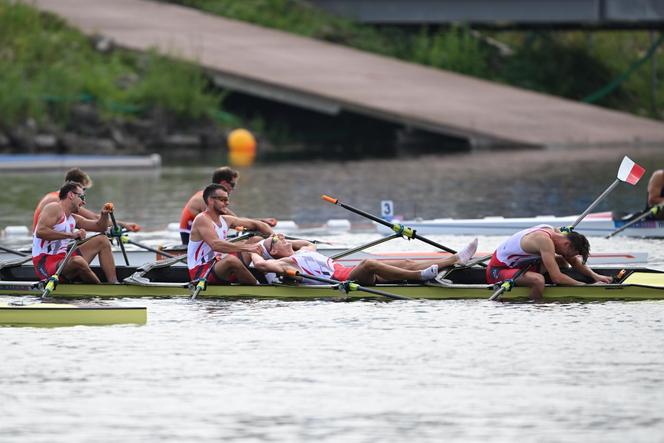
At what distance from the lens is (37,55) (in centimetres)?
4238

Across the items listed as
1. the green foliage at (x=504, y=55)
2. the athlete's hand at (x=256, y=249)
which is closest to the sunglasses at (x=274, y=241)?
the athlete's hand at (x=256, y=249)

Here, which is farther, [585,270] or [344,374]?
[585,270]

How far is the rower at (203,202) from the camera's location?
701 inches

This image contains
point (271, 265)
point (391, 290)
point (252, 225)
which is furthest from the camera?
point (252, 225)

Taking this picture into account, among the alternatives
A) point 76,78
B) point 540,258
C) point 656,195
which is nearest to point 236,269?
point 540,258

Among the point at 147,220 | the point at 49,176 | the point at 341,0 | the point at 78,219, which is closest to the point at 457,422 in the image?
the point at 78,219

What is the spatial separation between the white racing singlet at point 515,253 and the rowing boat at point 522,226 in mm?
6955

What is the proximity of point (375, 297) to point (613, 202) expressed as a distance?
1348 centimetres

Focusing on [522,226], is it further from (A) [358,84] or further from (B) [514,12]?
(B) [514,12]

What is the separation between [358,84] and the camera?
42.8 m

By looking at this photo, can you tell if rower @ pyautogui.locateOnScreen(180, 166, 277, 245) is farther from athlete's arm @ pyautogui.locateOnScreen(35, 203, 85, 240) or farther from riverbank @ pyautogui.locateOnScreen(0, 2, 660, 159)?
riverbank @ pyautogui.locateOnScreen(0, 2, 660, 159)

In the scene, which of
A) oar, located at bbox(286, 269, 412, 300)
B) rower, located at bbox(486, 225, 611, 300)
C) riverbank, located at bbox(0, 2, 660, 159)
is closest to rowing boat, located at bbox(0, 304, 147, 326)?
oar, located at bbox(286, 269, 412, 300)

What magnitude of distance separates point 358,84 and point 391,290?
26.8 meters

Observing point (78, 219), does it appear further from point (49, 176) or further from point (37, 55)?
point (37, 55)
